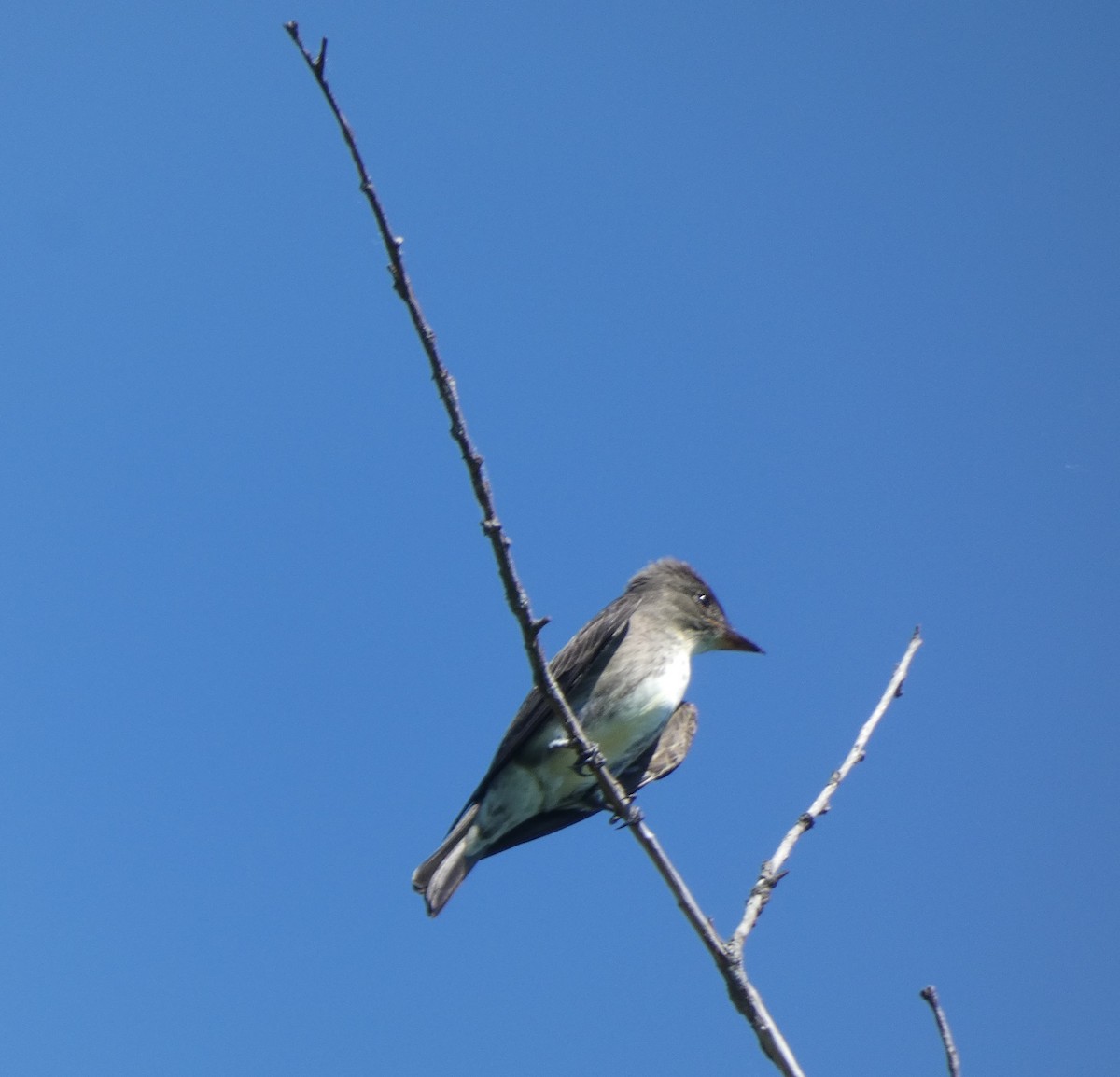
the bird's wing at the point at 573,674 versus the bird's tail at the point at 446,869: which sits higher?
the bird's wing at the point at 573,674

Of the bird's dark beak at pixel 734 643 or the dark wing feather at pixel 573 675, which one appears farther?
the bird's dark beak at pixel 734 643

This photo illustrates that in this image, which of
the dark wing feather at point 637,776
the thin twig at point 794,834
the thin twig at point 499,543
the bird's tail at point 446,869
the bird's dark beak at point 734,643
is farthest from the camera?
the bird's dark beak at point 734,643

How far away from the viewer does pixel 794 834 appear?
14.0ft

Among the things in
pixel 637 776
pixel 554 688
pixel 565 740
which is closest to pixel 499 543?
pixel 554 688

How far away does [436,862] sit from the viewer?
272 inches

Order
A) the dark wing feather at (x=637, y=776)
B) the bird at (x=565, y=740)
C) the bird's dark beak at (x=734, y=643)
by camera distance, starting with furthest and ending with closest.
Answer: the bird's dark beak at (x=734, y=643)
the dark wing feather at (x=637, y=776)
the bird at (x=565, y=740)

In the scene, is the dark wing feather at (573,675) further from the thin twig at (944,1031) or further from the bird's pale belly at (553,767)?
the thin twig at (944,1031)

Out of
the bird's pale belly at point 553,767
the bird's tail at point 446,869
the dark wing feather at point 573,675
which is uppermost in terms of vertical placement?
the dark wing feather at point 573,675

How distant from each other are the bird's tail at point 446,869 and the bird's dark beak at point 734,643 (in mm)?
2173

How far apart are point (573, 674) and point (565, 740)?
48 centimetres

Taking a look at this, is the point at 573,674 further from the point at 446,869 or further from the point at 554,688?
the point at 554,688

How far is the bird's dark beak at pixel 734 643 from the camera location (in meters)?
8.39

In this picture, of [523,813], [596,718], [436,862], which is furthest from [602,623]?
[436,862]

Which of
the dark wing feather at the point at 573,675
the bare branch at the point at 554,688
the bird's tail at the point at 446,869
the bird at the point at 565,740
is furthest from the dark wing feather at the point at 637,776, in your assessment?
the bare branch at the point at 554,688
